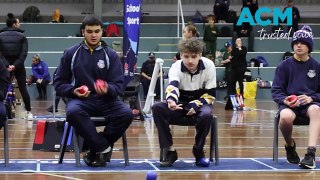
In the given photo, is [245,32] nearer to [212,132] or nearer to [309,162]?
[212,132]

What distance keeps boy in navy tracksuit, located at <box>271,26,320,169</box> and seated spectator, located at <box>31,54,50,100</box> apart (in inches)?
523

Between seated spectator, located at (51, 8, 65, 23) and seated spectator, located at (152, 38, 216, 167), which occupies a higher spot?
seated spectator, located at (51, 8, 65, 23)

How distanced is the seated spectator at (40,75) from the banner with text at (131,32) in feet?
24.5

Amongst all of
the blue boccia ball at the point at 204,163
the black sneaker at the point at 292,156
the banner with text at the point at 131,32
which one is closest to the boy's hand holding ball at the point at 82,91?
the blue boccia ball at the point at 204,163

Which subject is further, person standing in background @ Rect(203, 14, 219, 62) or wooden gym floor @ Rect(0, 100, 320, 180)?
person standing in background @ Rect(203, 14, 219, 62)

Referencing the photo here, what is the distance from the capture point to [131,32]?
13.4 meters

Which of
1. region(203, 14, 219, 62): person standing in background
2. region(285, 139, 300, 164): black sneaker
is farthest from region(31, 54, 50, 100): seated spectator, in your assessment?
region(285, 139, 300, 164): black sneaker

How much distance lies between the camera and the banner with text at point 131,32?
13.2 metres

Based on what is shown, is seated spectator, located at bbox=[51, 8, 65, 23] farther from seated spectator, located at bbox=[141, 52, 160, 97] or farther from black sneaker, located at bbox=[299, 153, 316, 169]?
black sneaker, located at bbox=[299, 153, 316, 169]

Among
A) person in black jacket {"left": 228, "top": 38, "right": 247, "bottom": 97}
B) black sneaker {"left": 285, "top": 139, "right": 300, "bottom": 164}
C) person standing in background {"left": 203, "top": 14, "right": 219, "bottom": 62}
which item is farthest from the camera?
person standing in background {"left": 203, "top": 14, "right": 219, "bottom": 62}

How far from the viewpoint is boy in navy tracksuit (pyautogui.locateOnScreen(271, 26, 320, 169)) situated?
7527 mm

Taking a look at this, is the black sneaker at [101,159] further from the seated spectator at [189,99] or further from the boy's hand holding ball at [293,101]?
the boy's hand holding ball at [293,101]

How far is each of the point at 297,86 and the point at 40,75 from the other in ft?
44.7

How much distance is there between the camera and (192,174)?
6.92 metres
